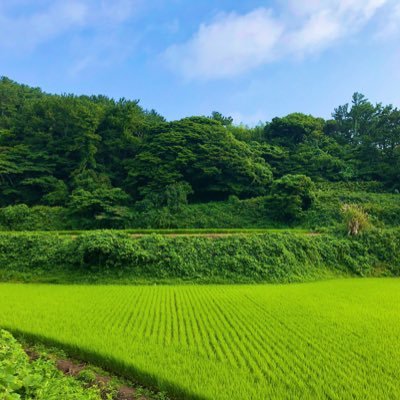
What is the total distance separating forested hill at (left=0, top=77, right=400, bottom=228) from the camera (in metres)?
24.9

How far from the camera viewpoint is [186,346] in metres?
5.68

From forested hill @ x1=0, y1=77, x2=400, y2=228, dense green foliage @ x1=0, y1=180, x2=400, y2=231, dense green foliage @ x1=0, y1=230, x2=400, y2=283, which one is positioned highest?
forested hill @ x1=0, y1=77, x2=400, y2=228

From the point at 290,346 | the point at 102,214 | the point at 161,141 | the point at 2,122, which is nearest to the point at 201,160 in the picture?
the point at 161,141

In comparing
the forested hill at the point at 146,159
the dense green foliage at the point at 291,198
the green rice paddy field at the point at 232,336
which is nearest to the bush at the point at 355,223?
the dense green foliage at the point at 291,198

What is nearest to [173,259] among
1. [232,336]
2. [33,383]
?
[232,336]

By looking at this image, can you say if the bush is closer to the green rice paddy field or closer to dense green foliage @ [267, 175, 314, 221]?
dense green foliage @ [267, 175, 314, 221]

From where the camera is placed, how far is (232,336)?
20.6ft

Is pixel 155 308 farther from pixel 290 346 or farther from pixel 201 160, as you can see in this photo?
pixel 201 160

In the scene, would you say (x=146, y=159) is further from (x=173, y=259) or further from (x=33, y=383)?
(x=33, y=383)

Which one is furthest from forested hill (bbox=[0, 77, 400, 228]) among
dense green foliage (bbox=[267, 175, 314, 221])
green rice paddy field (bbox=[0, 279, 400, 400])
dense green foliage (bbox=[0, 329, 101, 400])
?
dense green foliage (bbox=[0, 329, 101, 400])

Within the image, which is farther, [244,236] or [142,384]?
[244,236]

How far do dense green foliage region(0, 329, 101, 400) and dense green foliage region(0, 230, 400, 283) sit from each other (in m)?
8.65

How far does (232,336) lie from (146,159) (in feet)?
66.6

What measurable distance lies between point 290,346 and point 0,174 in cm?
2546
